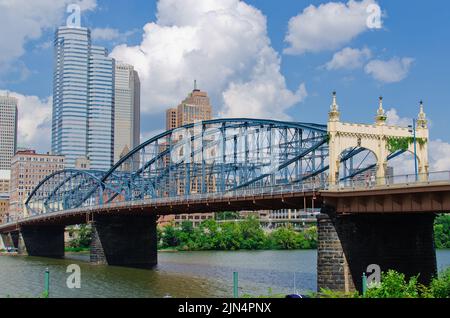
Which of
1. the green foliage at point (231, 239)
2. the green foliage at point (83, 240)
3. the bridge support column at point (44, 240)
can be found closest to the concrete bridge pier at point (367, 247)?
the bridge support column at point (44, 240)

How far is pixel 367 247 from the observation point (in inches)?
2079

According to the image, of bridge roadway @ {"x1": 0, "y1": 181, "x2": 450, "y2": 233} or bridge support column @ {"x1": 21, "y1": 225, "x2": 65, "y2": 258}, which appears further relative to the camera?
bridge support column @ {"x1": 21, "y1": 225, "x2": 65, "y2": 258}

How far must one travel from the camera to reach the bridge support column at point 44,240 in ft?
447

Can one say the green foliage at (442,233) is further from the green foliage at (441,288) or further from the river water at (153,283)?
the green foliage at (441,288)

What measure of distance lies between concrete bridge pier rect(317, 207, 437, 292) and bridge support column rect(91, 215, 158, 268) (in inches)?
1837

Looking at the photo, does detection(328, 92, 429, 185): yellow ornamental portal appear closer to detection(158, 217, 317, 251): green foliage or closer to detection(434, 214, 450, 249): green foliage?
detection(434, 214, 450, 249): green foliage

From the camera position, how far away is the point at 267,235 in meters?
183

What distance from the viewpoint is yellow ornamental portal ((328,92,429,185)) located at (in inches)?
2336

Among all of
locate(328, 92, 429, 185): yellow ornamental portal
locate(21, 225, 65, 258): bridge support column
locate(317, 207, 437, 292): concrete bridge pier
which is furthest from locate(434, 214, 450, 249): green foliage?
Answer: locate(317, 207, 437, 292): concrete bridge pier

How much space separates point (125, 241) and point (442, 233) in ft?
333

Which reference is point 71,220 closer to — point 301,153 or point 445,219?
point 301,153

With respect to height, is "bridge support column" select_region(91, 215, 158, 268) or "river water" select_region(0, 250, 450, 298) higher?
"bridge support column" select_region(91, 215, 158, 268)
